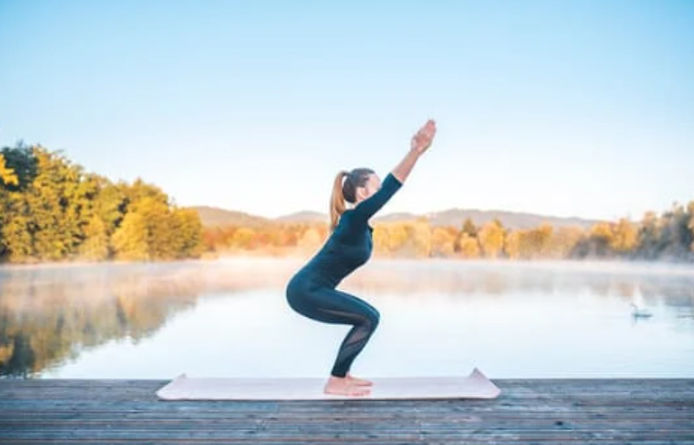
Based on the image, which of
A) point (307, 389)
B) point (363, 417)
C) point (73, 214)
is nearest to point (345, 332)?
point (307, 389)

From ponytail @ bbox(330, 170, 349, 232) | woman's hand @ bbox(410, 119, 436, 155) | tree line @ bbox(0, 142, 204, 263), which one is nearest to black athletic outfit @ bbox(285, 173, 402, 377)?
ponytail @ bbox(330, 170, 349, 232)

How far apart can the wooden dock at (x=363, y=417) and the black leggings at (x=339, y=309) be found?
245 mm

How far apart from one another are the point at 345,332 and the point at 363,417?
396 inches

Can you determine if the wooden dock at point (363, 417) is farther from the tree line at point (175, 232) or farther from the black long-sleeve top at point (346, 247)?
the tree line at point (175, 232)

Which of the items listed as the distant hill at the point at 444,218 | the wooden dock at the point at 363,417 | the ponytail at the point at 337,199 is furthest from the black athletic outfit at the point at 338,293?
the distant hill at the point at 444,218

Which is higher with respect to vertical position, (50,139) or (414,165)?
(50,139)

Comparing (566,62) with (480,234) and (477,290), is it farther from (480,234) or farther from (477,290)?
(477,290)

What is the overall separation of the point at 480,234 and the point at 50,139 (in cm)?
1593

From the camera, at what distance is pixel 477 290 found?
1916cm

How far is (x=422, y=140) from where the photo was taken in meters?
3.11

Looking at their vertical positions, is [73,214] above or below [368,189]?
above

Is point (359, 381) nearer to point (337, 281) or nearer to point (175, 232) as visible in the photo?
point (337, 281)

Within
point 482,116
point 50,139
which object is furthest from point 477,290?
point 50,139

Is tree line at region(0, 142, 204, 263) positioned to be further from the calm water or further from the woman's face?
the woman's face
